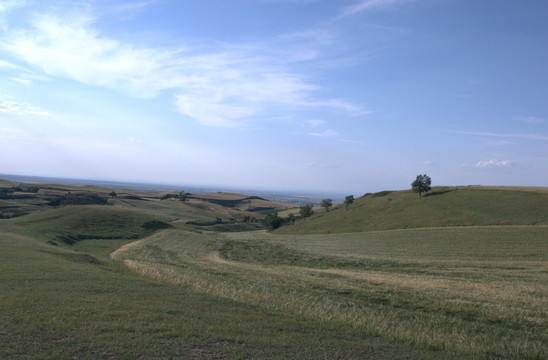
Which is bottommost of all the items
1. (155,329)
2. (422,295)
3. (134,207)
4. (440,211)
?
(134,207)

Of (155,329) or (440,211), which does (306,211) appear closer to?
(440,211)

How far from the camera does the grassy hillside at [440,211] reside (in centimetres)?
5256

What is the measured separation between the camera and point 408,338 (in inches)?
424

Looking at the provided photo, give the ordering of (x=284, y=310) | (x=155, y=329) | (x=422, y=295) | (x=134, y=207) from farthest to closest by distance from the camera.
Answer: (x=134, y=207) < (x=422, y=295) < (x=284, y=310) < (x=155, y=329)

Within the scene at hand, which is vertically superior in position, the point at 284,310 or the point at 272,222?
the point at 284,310

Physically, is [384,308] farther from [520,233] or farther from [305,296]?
[520,233]

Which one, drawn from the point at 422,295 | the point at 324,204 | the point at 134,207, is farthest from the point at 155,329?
the point at 134,207

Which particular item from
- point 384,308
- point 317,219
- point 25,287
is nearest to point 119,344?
point 25,287

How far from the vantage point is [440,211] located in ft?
204

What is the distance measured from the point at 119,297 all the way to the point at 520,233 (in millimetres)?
43367

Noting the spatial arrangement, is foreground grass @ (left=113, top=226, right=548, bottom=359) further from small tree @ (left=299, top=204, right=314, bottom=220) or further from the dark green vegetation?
small tree @ (left=299, top=204, right=314, bottom=220)

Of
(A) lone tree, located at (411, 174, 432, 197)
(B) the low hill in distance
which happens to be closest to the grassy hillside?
(A) lone tree, located at (411, 174, 432, 197)

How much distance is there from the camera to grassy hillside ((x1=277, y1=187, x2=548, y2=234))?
52.6 meters

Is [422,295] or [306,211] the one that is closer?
[422,295]
